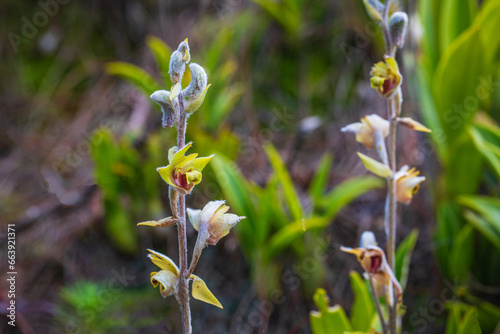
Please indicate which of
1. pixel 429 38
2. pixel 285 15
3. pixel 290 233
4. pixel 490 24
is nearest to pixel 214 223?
pixel 290 233

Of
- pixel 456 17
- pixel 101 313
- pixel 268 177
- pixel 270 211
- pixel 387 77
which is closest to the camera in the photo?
→ pixel 387 77

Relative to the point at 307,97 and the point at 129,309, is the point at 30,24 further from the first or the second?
the point at 129,309

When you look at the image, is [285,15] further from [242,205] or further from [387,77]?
[387,77]

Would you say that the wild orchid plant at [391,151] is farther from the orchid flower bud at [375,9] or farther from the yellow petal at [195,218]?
the yellow petal at [195,218]

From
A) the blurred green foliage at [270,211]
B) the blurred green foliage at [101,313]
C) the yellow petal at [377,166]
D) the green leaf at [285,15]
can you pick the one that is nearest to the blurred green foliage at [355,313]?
the yellow petal at [377,166]

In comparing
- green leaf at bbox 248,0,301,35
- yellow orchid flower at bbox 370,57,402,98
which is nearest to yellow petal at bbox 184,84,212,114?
yellow orchid flower at bbox 370,57,402,98

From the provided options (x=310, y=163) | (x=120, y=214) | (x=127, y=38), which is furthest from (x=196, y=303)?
(x=127, y=38)
